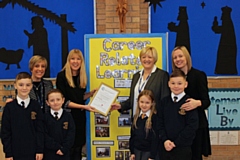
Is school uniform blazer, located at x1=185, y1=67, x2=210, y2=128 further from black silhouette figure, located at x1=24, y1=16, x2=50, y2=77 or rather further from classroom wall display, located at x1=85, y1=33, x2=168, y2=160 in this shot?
black silhouette figure, located at x1=24, y1=16, x2=50, y2=77

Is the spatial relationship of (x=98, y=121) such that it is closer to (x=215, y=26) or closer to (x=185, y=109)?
(x=185, y=109)

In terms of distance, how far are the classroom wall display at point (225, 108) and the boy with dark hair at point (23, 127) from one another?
282cm

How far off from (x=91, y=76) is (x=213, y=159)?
2.46 m

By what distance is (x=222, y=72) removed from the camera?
4.48 metres

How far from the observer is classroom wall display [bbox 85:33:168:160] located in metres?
3.82

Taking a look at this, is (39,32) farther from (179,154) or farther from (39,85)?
(179,154)

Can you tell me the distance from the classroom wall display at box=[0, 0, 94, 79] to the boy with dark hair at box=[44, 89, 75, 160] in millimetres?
1635

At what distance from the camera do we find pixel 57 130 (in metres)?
2.88

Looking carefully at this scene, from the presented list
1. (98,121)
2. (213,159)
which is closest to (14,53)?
(98,121)

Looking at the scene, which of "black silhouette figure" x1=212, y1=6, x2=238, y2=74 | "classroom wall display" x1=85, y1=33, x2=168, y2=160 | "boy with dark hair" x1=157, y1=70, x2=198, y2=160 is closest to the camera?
"boy with dark hair" x1=157, y1=70, x2=198, y2=160

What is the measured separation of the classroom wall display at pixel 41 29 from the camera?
4.42m

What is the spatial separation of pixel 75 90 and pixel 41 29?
157 cm

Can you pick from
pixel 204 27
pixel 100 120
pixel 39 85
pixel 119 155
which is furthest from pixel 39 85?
pixel 204 27

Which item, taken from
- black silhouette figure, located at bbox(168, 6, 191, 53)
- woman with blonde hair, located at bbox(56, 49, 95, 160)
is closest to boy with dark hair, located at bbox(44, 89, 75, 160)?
woman with blonde hair, located at bbox(56, 49, 95, 160)
